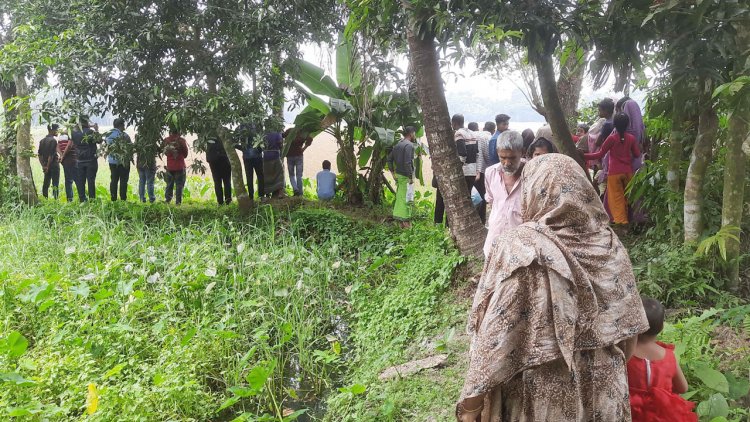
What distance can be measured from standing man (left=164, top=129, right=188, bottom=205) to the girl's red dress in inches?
309

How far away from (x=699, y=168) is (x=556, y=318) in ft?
9.77

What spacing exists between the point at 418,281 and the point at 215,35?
4745 millimetres

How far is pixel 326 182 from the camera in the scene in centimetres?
924

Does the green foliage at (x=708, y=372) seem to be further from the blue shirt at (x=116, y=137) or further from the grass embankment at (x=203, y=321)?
the blue shirt at (x=116, y=137)

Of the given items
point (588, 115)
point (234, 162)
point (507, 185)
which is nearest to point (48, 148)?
point (234, 162)

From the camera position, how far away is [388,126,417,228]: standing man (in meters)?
8.06

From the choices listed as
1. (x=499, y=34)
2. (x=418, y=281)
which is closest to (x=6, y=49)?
(x=418, y=281)

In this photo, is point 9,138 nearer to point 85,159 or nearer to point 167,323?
point 85,159

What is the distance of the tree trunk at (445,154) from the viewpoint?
5.57m

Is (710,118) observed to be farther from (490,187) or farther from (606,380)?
(606,380)

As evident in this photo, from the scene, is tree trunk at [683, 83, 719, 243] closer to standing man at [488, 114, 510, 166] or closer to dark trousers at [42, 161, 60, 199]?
standing man at [488, 114, 510, 166]

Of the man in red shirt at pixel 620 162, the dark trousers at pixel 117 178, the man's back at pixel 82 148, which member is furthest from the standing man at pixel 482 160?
the man's back at pixel 82 148

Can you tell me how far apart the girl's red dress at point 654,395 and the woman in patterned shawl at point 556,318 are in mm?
291

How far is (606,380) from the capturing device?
2115 mm
